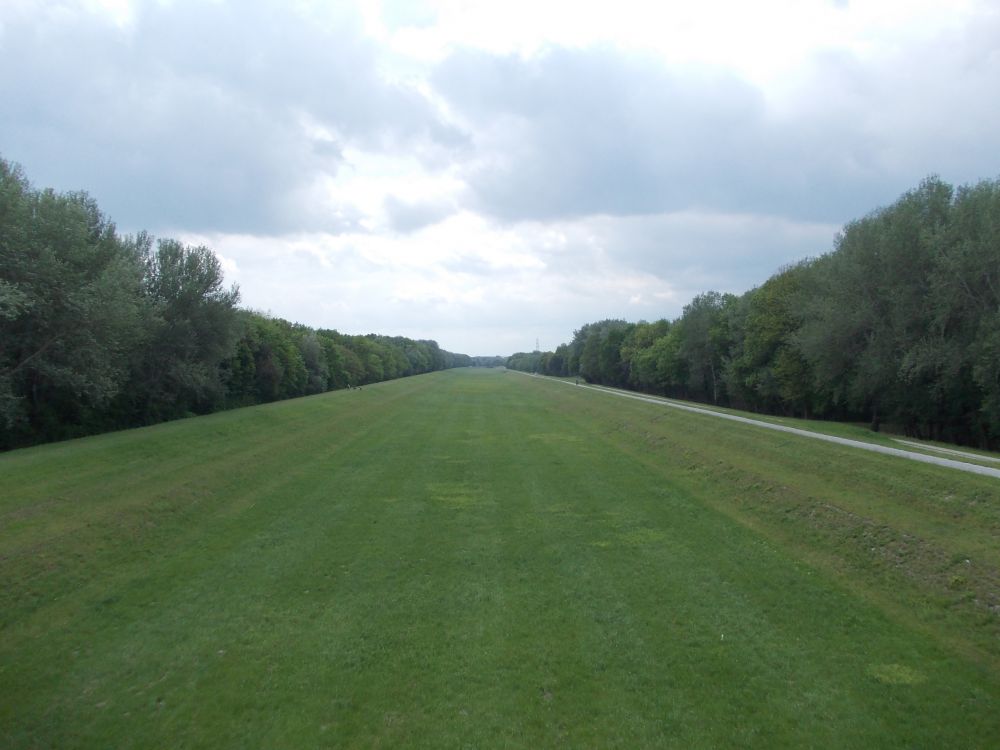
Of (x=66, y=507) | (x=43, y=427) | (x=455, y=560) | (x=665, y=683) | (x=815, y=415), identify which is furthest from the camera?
(x=815, y=415)

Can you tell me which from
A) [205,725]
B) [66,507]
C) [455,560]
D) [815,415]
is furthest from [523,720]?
[815,415]

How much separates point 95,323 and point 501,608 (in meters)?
23.1

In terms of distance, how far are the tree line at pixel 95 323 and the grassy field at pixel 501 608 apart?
834 centimetres

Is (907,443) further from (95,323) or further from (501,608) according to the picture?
(95,323)

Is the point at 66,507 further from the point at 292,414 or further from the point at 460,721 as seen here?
the point at 292,414

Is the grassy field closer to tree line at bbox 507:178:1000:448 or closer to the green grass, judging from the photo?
the green grass

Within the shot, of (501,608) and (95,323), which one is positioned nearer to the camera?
(501,608)

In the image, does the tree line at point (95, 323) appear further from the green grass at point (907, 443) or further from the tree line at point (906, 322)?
the tree line at point (906, 322)

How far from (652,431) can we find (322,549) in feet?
64.4

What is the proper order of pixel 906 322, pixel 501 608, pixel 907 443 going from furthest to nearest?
pixel 906 322 < pixel 907 443 < pixel 501 608

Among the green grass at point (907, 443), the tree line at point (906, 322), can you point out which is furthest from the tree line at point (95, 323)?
the tree line at point (906, 322)

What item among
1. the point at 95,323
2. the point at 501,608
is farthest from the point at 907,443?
the point at 95,323

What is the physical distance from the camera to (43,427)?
27.0 m

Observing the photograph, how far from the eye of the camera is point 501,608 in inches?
351
